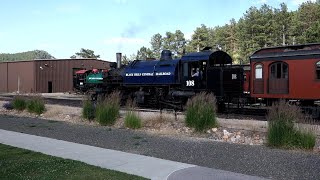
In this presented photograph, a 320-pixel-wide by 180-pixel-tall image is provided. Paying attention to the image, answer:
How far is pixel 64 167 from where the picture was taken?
7.92 meters

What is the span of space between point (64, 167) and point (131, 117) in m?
7.20

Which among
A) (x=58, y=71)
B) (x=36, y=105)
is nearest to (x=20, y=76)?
(x=58, y=71)

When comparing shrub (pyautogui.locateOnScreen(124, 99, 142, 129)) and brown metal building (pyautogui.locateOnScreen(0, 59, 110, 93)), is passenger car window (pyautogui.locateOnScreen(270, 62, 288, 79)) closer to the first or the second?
shrub (pyautogui.locateOnScreen(124, 99, 142, 129))

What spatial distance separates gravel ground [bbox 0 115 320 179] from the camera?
8.10 meters

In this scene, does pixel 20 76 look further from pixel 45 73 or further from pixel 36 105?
pixel 36 105

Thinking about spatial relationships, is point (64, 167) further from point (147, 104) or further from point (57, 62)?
point (57, 62)

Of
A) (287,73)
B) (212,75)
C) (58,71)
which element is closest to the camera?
(287,73)

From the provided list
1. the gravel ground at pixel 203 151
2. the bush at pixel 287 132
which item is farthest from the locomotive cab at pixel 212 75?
the bush at pixel 287 132

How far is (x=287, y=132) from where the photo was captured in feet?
35.2

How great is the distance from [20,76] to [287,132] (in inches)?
2042

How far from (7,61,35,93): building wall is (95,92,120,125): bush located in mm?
A: 39472

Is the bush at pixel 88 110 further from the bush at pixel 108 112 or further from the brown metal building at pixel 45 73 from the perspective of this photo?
the brown metal building at pixel 45 73

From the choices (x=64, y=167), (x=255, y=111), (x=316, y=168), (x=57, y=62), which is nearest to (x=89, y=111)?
(x=255, y=111)

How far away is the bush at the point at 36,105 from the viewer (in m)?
21.3
